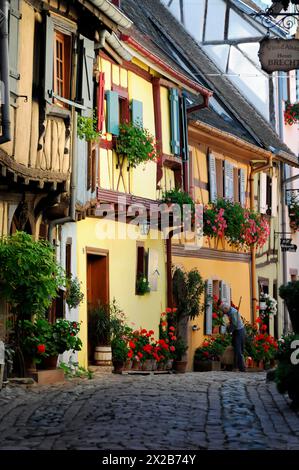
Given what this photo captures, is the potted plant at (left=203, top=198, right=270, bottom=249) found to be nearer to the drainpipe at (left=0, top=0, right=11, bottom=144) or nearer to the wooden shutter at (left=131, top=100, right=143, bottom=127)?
the wooden shutter at (left=131, top=100, right=143, bottom=127)

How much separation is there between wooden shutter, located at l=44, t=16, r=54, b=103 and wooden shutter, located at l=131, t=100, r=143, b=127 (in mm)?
5564

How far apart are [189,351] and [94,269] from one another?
5.31 m

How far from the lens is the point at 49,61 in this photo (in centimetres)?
1770

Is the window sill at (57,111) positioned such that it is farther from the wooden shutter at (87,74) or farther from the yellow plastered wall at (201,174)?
the yellow plastered wall at (201,174)

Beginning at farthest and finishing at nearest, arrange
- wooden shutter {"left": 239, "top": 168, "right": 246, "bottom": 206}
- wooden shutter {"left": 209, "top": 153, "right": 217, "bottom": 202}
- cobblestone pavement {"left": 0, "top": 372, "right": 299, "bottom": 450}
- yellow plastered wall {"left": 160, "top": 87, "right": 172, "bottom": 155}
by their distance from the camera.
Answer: wooden shutter {"left": 239, "top": 168, "right": 246, "bottom": 206}, wooden shutter {"left": 209, "top": 153, "right": 217, "bottom": 202}, yellow plastered wall {"left": 160, "top": 87, "right": 172, "bottom": 155}, cobblestone pavement {"left": 0, "top": 372, "right": 299, "bottom": 450}

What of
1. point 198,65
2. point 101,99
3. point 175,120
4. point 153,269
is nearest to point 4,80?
point 101,99

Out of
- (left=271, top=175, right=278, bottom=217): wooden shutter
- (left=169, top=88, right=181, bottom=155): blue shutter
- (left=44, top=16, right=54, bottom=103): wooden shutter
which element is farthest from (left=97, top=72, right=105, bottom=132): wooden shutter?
(left=271, top=175, right=278, bottom=217): wooden shutter

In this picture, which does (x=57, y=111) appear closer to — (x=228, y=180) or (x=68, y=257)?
(x=68, y=257)

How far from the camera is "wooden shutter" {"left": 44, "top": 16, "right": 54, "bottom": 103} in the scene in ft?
57.6

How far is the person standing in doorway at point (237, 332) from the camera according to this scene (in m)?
26.2

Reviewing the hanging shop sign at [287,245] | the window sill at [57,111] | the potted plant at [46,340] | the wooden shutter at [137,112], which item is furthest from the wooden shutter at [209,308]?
the window sill at [57,111]
